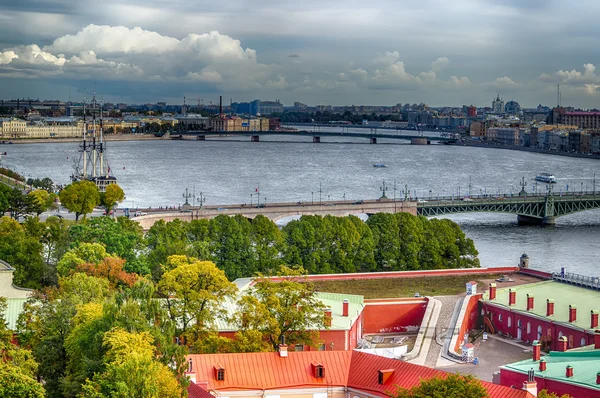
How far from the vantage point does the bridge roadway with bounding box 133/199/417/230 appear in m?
38.8

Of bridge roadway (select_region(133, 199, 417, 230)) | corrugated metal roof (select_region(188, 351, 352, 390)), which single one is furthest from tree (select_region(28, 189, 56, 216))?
corrugated metal roof (select_region(188, 351, 352, 390))

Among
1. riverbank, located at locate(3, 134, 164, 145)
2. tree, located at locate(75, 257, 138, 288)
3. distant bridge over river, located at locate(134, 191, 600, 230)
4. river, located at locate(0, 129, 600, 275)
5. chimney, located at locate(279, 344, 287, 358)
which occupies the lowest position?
riverbank, located at locate(3, 134, 164, 145)

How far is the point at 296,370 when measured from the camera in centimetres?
1531

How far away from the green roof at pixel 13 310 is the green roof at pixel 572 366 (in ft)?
27.5

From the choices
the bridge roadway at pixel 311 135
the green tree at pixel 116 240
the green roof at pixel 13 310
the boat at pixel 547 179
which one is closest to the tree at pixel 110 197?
the green tree at pixel 116 240

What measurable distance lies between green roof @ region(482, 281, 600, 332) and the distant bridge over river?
57.2 feet

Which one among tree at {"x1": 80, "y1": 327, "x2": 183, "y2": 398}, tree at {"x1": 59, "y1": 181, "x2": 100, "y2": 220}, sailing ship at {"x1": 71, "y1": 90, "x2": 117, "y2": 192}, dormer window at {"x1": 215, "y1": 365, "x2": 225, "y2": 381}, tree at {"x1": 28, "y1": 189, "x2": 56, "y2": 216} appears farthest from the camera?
sailing ship at {"x1": 71, "y1": 90, "x2": 117, "y2": 192}

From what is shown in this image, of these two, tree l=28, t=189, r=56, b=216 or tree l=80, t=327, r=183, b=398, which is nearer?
tree l=80, t=327, r=183, b=398

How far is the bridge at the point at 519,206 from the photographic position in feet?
157

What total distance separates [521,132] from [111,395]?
12923 cm

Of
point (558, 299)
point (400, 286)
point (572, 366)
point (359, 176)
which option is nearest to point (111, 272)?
point (400, 286)

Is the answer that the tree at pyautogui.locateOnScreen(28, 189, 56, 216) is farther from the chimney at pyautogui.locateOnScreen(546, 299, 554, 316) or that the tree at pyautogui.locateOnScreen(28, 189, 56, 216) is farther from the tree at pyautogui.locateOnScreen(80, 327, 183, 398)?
the tree at pyautogui.locateOnScreen(80, 327, 183, 398)

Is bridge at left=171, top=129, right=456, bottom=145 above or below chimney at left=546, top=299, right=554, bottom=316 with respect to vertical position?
below

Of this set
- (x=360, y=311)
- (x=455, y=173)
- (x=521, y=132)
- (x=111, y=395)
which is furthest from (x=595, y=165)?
(x=111, y=395)
